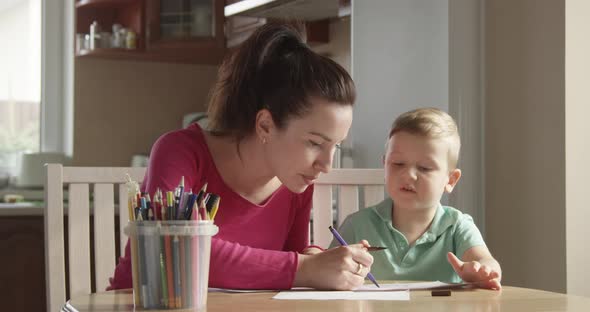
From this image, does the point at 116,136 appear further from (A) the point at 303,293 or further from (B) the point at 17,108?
(A) the point at 303,293

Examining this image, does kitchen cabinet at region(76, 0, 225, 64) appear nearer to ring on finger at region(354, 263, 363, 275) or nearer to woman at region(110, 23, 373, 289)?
woman at region(110, 23, 373, 289)

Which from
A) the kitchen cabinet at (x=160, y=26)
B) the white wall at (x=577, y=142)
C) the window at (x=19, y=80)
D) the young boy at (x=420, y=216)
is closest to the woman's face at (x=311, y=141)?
the young boy at (x=420, y=216)

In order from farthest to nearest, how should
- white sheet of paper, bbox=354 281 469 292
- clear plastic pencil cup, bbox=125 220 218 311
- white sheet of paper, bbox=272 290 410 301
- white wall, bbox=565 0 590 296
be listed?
1. white wall, bbox=565 0 590 296
2. white sheet of paper, bbox=354 281 469 292
3. white sheet of paper, bbox=272 290 410 301
4. clear plastic pencil cup, bbox=125 220 218 311

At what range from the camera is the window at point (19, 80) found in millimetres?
4602

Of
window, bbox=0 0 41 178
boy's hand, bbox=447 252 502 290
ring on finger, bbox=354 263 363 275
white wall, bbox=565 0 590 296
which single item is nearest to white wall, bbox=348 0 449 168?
white wall, bbox=565 0 590 296

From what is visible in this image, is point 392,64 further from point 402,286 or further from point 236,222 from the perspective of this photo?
point 402,286

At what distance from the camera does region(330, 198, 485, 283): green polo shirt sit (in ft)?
5.16

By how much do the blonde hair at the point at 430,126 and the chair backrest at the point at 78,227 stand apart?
0.54 meters

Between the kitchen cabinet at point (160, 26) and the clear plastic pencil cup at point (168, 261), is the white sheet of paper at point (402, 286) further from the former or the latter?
the kitchen cabinet at point (160, 26)

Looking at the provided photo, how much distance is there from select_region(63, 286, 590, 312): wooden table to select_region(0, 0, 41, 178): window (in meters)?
3.54

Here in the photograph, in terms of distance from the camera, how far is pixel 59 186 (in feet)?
5.38

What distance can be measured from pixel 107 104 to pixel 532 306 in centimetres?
360

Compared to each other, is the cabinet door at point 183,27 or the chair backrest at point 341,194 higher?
the cabinet door at point 183,27

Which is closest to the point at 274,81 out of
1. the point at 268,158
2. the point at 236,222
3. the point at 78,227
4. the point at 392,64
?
the point at 268,158
